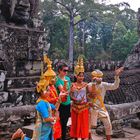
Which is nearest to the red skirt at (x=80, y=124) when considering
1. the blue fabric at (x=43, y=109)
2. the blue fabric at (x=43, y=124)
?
the blue fabric at (x=43, y=124)

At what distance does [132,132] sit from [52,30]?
26648 millimetres

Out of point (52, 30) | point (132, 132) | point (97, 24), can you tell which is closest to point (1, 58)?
point (132, 132)

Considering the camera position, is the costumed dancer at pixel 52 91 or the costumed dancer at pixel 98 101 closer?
the costumed dancer at pixel 52 91

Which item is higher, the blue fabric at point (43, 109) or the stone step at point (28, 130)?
the blue fabric at point (43, 109)

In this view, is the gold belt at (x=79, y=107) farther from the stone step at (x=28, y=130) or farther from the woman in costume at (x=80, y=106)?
the stone step at (x=28, y=130)

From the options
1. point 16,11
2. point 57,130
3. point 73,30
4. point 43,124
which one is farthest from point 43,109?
point 73,30

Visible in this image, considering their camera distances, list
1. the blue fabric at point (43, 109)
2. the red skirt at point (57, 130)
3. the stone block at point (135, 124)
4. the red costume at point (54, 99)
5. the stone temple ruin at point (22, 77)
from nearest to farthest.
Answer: the blue fabric at point (43, 109), the red costume at point (54, 99), the red skirt at point (57, 130), the stone temple ruin at point (22, 77), the stone block at point (135, 124)

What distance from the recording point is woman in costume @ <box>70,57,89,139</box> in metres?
4.51

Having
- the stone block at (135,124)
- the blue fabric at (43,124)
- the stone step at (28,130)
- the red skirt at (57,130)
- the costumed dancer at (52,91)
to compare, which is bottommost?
the stone block at (135,124)

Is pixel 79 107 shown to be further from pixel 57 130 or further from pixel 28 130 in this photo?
pixel 28 130

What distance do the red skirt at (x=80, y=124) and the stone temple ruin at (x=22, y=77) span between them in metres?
0.96

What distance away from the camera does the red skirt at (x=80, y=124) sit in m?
4.54

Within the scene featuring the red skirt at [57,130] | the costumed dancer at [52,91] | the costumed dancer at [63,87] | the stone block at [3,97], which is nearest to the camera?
the costumed dancer at [52,91]

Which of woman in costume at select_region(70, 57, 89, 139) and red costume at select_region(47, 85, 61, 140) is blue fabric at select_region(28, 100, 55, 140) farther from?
woman in costume at select_region(70, 57, 89, 139)
